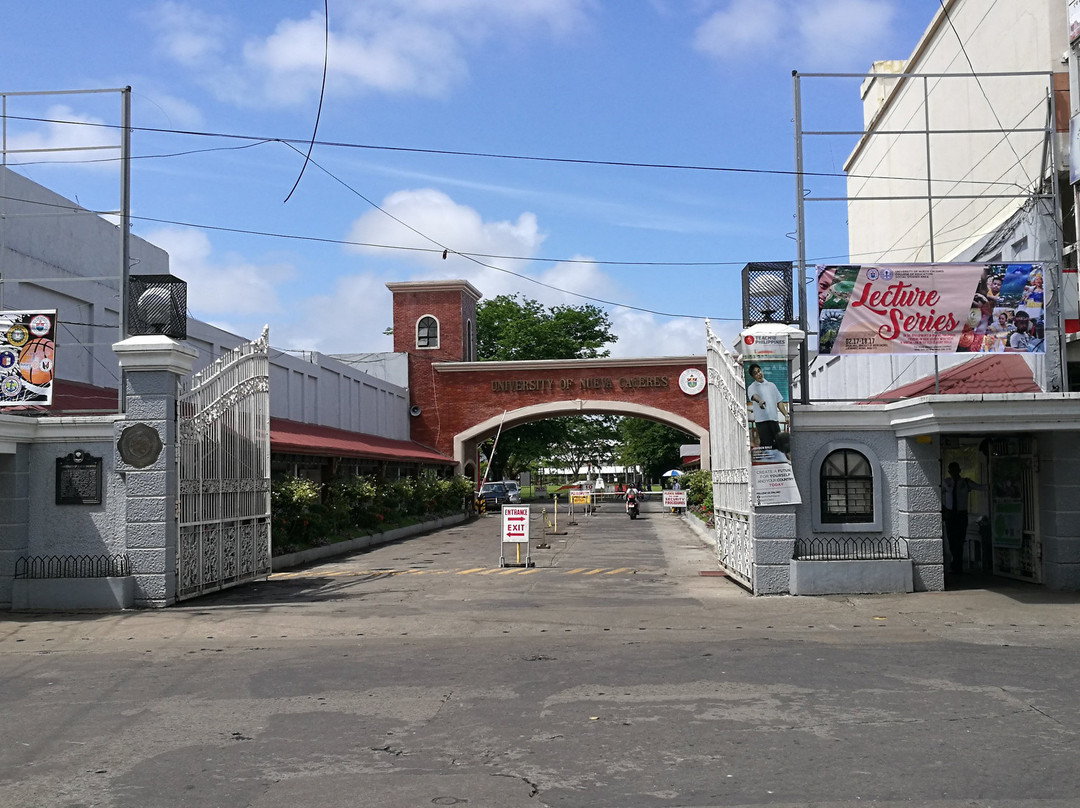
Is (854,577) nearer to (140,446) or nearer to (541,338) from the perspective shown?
(140,446)

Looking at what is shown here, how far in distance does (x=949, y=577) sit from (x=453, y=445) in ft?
106

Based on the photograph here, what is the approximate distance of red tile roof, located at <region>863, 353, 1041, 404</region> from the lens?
19.3 m

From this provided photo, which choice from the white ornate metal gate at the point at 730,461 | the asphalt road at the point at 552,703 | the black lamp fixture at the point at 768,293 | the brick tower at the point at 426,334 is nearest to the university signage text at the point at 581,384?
the brick tower at the point at 426,334

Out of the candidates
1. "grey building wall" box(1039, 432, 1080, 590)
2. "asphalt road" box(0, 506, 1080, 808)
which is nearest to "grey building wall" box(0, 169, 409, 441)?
"asphalt road" box(0, 506, 1080, 808)

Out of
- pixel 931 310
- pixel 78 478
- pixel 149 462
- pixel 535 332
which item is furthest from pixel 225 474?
pixel 535 332

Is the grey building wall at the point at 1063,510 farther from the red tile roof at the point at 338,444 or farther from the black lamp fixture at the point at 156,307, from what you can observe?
the red tile roof at the point at 338,444

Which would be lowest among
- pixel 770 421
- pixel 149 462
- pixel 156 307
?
pixel 149 462

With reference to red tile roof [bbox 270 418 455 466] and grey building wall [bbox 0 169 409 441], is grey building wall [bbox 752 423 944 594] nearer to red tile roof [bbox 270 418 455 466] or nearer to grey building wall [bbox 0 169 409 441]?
grey building wall [bbox 0 169 409 441]

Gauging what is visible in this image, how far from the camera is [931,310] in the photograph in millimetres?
15898

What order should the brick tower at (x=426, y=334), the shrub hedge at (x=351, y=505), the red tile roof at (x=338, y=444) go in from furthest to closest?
1. the brick tower at (x=426, y=334)
2. the red tile roof at (x=338, y=444)
3. the shrub hedge at (x=351, y=505)

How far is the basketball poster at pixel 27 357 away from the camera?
15695mm

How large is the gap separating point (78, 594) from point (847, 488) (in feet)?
36.7

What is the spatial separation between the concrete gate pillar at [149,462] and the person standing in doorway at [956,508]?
469 inches

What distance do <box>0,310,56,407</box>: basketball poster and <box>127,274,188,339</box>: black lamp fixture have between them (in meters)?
1.17
